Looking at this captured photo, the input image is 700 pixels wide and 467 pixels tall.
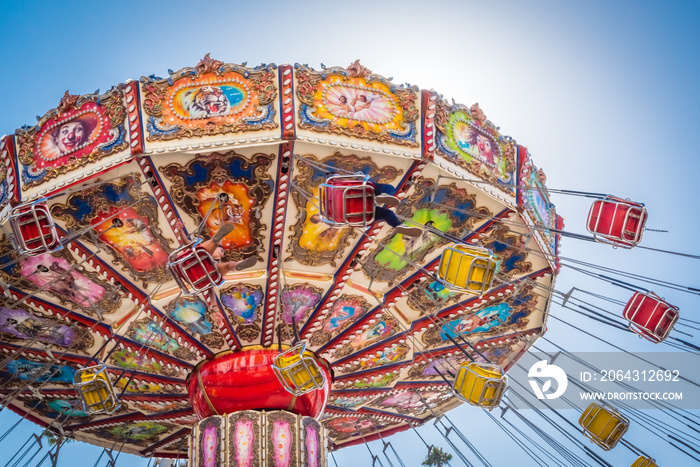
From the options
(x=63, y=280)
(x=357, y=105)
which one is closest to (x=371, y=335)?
(x=357, y=105)

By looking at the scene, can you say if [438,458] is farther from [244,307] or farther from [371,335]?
[244,307]

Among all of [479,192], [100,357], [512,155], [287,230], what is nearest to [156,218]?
[287,230]

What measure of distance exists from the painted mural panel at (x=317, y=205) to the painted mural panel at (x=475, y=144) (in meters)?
0.77

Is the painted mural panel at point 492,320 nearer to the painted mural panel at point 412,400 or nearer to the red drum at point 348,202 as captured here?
the painted mural panel at point 412,400

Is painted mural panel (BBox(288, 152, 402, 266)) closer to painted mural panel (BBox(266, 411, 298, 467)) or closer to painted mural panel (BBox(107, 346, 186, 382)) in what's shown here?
painted mural panel (BBox(266, 411, 298, 467))

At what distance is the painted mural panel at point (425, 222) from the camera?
8961 millimetres

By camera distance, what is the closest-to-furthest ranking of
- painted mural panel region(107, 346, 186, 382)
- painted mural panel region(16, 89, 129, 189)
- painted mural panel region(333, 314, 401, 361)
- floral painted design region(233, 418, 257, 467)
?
painted mural panel region(16, 89, 129, 189) → floral painted design region(233, 418, 257, 467) → painted mural panel region(107, 346, 186, 382) → painted mural panel region(333, 314, 401, 361)

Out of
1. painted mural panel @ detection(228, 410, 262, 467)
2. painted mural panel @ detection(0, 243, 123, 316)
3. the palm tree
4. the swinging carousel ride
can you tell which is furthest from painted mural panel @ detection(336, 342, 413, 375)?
the palm tree

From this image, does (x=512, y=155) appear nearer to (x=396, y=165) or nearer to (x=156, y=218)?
(x=396, y=165)

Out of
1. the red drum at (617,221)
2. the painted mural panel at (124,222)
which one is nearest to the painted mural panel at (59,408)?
the painted mural panel at (124,222)

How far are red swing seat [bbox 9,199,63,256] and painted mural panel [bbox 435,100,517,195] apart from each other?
14.5ft

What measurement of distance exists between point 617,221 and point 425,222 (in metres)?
2.34

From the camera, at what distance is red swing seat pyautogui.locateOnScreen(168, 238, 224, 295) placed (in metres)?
7.80

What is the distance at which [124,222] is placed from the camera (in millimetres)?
8727
